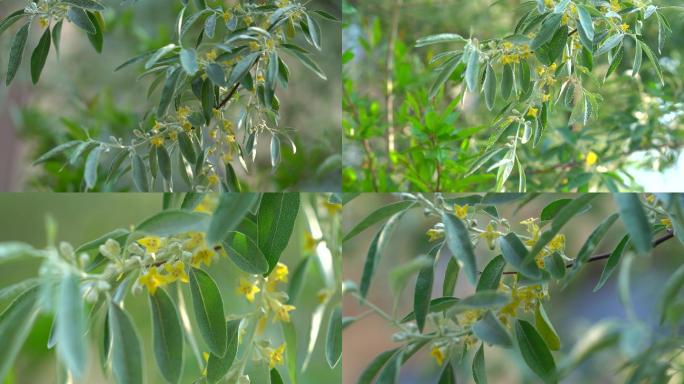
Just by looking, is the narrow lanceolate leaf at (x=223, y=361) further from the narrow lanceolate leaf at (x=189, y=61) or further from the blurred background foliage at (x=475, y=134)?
the blurred background foliage at (x=475, y=134)

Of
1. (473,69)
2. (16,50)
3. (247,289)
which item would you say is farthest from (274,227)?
(16,50)

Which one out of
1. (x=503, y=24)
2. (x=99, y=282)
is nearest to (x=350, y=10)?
(x=503, y=24)

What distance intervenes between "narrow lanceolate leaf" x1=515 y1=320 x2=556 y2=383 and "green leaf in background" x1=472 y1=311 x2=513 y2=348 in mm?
87

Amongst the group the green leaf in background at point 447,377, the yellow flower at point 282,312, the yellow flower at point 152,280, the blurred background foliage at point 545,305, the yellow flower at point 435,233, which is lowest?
the blurred background foliage at point 545,305

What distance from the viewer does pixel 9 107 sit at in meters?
2.37

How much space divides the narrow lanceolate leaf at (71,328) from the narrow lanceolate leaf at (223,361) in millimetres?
239

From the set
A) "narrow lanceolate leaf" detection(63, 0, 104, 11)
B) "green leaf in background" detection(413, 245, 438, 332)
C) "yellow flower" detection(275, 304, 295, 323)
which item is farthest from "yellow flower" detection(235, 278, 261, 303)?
"narrow lanceolate leaf" detection(63, 0, 104, 11)

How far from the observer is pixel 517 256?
1.89 ft

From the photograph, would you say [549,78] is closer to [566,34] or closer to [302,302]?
[566,34]

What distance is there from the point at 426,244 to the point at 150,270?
0.59m

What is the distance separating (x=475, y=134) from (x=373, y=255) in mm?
1065

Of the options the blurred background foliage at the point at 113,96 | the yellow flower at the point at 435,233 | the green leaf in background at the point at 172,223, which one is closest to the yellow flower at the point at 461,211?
the yellow flower at the point at 435,233

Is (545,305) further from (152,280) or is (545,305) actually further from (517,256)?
(152,280)

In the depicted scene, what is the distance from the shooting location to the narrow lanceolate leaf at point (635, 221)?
0.48 m
